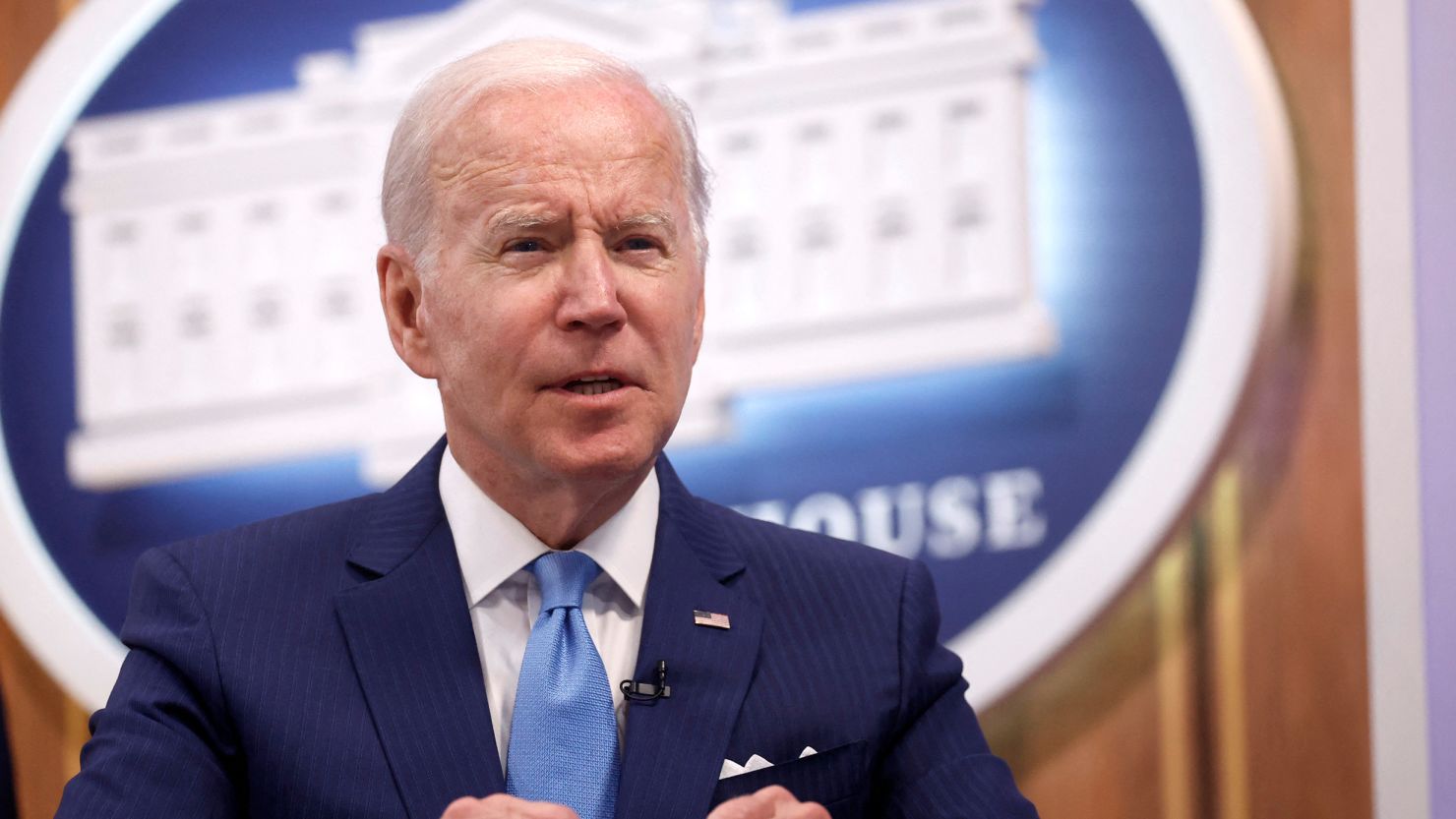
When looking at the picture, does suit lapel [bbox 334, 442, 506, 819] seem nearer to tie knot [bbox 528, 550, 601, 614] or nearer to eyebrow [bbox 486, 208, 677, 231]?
tie knot [bbox 528, 550, 601, 614]

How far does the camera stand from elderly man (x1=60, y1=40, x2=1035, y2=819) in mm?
1506

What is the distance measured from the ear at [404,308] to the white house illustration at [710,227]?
89 centimetres

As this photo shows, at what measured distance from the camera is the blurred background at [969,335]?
2.28 metres

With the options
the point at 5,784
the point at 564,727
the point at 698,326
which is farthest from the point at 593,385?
the point at 5,784

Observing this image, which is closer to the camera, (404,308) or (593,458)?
(593,458)

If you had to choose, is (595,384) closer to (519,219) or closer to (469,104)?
(519,219)

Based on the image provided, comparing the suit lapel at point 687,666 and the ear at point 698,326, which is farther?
the ear at point 698,326

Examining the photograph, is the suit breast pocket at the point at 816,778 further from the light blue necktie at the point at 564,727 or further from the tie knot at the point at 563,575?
the tie knot at the point at 563,575

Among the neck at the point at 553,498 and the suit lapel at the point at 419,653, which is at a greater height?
the neck at the point at 553,498

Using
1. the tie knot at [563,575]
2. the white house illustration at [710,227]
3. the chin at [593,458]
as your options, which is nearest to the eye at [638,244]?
the chin at [593,458]

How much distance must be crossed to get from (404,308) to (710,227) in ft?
3.06

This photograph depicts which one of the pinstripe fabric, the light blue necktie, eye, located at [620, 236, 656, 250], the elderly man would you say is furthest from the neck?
the pinstripe fabric

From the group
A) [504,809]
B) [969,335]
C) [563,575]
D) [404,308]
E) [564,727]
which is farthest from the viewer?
[969,335]

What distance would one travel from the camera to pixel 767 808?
1405 millimetres
